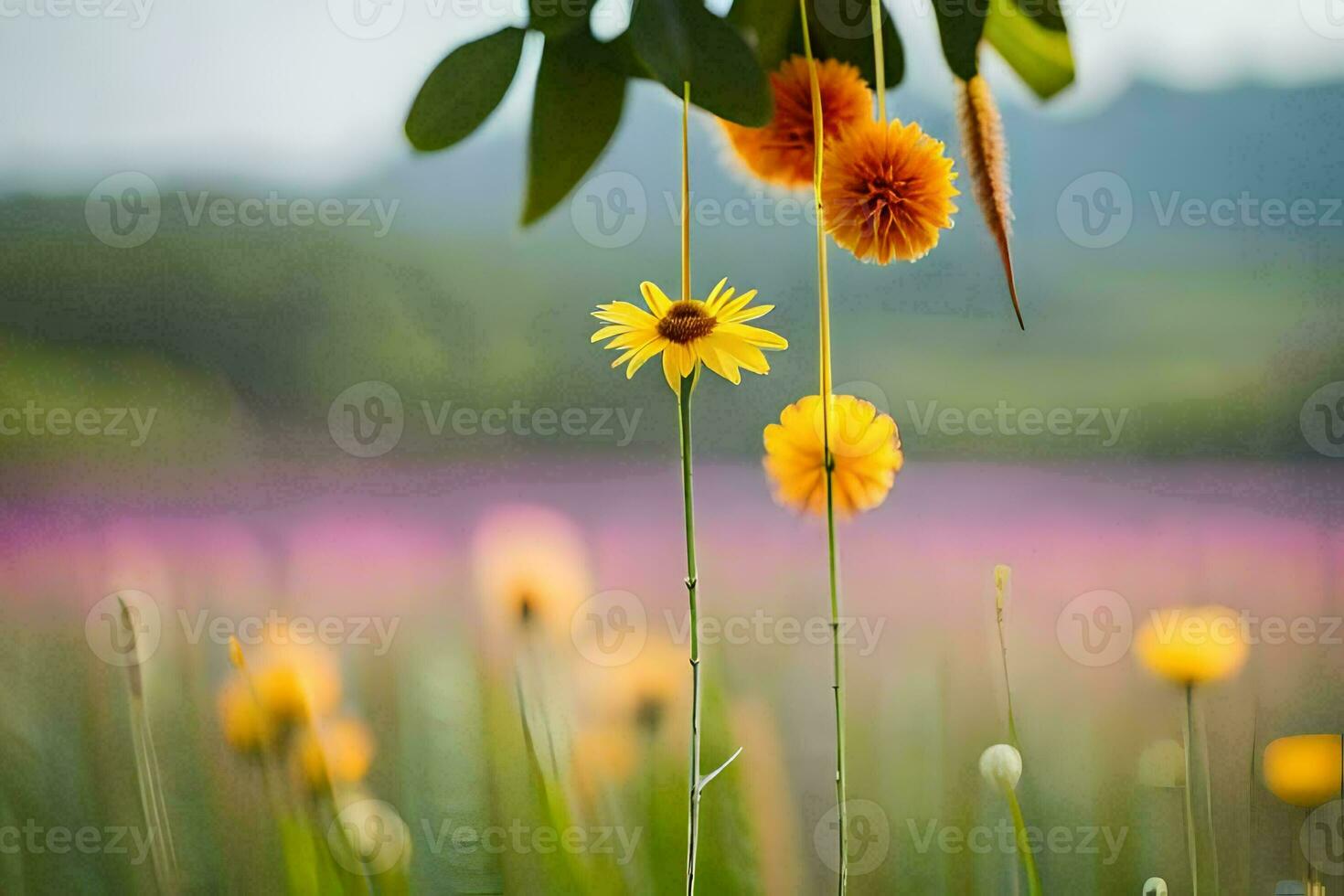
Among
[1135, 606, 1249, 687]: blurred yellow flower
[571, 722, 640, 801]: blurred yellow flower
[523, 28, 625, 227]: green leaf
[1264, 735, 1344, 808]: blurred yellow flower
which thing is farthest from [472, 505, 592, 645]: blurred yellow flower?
[1264, 735, 1344, 808]: blurred yellow flower

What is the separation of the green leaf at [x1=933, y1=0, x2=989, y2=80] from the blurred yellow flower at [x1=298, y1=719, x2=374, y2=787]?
2.58ft

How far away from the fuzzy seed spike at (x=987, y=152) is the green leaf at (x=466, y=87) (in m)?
0.39

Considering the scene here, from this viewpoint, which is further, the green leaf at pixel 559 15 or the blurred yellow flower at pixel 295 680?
the blurred yellow flower at pixel 295 680

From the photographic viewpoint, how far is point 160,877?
38.2 inches

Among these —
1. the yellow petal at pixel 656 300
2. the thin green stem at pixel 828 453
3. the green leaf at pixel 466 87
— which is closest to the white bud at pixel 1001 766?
the thin green stem at pixel 828 453

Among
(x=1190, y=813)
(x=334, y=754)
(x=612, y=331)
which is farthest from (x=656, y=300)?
(x=1190, y=813)

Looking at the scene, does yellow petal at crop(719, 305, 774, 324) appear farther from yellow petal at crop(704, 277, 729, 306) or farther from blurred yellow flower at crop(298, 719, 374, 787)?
blurred yellow flower at crop(298, 719, 374, 787)

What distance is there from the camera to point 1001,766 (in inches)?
38.1

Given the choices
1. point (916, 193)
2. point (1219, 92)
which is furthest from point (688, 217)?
point (1219, 92)

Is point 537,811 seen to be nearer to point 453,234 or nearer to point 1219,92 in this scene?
point 453,234

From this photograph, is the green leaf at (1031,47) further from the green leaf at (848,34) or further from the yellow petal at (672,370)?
the yellow petal at (672,370)

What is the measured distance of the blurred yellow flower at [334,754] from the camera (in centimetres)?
97

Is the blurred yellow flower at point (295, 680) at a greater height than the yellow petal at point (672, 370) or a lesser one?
lesser

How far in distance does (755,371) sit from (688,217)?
0.15 metres
